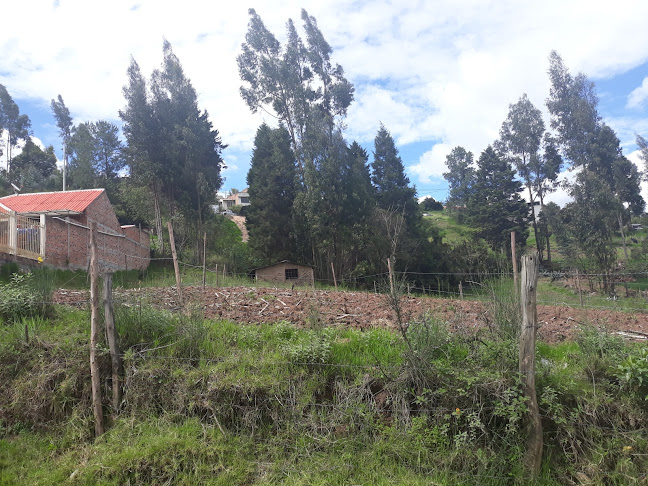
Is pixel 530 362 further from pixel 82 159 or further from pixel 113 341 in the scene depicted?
pixel 82 159

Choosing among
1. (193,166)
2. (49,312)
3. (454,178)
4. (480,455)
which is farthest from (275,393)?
(454,178)

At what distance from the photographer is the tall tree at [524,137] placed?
32938mm

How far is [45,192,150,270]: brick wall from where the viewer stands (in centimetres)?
1409

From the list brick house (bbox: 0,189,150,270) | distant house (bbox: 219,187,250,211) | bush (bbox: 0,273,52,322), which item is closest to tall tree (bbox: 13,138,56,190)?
brick house (bbox: 0,189,150,270)

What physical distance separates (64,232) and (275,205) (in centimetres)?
1362

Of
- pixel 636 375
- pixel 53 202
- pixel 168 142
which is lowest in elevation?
pixel 636 375

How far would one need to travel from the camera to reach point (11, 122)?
3903cm

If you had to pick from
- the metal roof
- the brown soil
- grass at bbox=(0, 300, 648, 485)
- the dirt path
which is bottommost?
grass at bbox=(0, 300, 648, 485)

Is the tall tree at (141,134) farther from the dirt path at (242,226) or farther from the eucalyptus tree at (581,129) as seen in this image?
the eucalyptus tree at (581,129)

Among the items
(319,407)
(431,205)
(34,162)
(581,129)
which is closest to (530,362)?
(319,407)

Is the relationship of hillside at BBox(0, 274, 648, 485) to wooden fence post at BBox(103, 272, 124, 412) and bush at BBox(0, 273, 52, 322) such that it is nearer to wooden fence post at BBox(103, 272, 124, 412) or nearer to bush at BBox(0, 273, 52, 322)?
wooden fence post at BBox(103, 272, 124, 412)

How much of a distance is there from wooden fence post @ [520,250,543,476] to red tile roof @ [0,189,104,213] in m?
17.7

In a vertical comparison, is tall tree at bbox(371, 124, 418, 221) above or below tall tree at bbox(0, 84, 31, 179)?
below

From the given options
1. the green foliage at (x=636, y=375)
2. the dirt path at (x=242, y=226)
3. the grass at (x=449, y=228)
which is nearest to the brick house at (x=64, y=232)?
the green foliage at (x=636, y=375)
